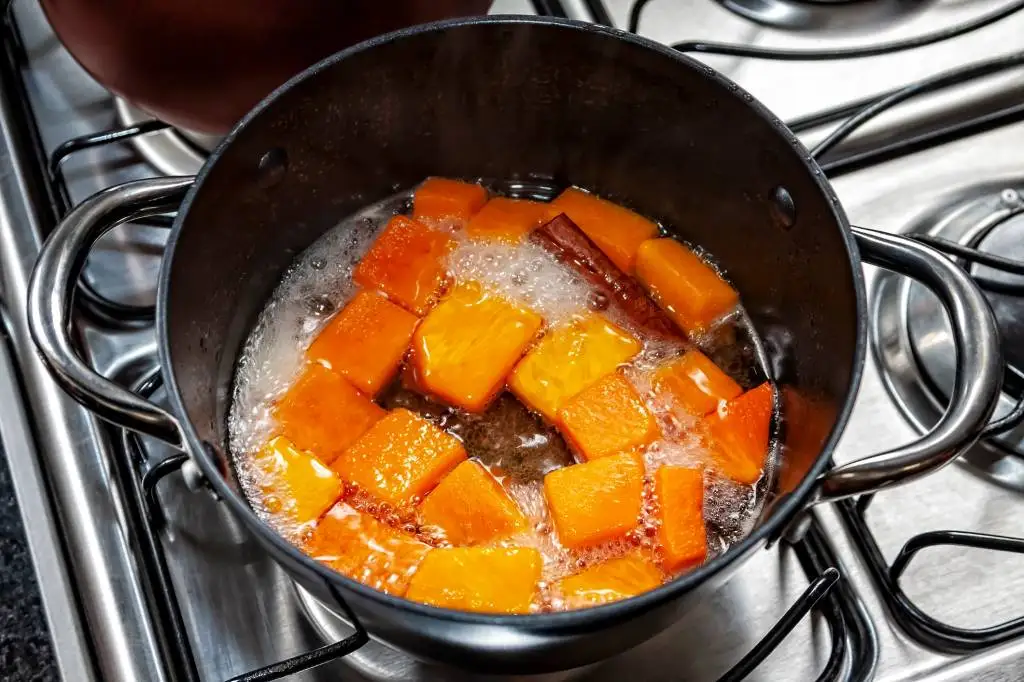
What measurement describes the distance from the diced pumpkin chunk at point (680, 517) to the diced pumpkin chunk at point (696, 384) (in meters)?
0.07

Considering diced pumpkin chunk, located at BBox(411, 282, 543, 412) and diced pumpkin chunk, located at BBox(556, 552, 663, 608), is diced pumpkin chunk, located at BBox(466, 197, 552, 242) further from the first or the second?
diced pumpkin chunk, located at BBox(556, 552, 663, 608)

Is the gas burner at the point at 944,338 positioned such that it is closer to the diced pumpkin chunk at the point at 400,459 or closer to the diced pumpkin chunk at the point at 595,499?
the diced pumpkin chunk at the point at 595,499

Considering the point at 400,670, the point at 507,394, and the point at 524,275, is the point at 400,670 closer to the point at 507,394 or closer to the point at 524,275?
the point at 507,394

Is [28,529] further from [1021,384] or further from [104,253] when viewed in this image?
[1021,384]

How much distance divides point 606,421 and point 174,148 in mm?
477

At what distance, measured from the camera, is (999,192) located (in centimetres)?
81

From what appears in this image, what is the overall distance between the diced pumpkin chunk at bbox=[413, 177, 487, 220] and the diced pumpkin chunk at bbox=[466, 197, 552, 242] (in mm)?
10

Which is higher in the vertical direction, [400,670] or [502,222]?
[502,222]

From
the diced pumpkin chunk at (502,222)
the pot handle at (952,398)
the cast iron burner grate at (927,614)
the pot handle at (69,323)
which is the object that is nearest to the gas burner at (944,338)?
the cast iron burner grate at (927,614)

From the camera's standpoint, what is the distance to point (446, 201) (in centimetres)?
78

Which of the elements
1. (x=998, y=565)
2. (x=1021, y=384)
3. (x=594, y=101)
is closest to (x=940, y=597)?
(x=998, y=565)

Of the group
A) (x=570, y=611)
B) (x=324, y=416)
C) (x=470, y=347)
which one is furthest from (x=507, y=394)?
(x=570, y=611)

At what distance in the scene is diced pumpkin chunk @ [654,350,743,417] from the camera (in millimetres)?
700

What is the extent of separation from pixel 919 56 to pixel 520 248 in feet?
1.54
